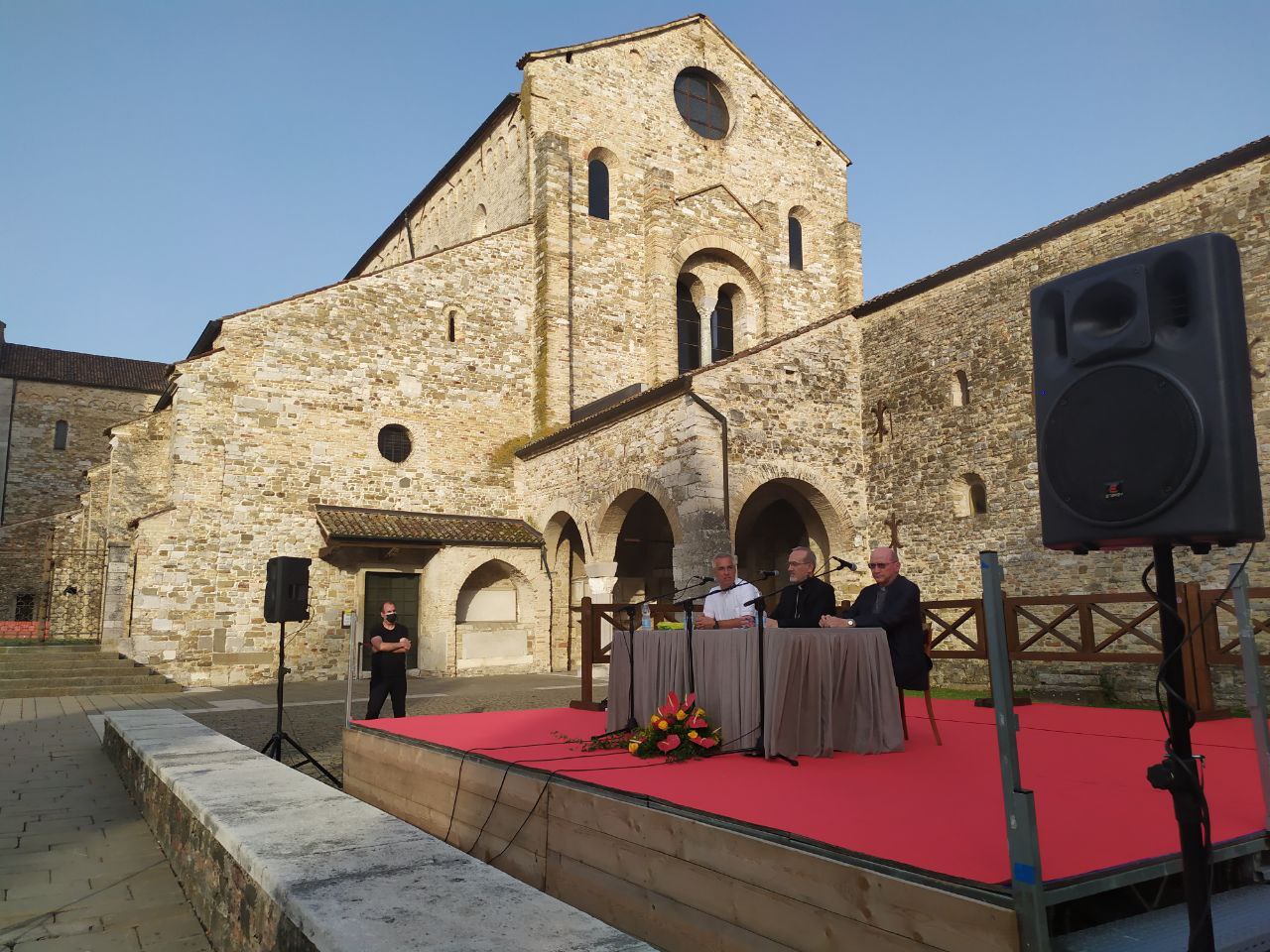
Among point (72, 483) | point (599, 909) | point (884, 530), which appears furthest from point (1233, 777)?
point (72, 483)

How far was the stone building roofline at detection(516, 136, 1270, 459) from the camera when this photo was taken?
404 inches

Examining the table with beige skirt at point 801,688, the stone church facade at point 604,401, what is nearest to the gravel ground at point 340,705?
the stone church facade at point 604,401

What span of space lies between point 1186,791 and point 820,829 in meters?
1.24

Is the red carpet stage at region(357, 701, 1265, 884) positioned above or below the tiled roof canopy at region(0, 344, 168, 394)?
below

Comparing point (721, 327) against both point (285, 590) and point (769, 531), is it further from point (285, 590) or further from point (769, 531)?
point (285, 590)

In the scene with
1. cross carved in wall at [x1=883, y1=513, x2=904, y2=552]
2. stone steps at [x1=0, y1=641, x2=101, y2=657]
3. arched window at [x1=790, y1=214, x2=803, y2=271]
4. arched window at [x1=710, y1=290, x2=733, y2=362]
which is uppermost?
arched window at [x1=790, y1=214, x2=803, y2=271]

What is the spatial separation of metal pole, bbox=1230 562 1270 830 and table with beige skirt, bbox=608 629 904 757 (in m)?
1.97

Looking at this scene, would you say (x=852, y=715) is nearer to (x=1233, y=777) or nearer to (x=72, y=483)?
(x=1233, y=777)

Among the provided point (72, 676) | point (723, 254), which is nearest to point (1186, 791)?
point (72, 676)

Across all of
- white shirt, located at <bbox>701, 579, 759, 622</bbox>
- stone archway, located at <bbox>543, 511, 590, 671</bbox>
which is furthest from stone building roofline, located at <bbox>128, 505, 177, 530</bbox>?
white shirt, located at <bbox>701, 579, 759, 622</bbox>

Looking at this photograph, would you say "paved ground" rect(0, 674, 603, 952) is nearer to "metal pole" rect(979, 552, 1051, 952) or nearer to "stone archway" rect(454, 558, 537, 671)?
"metal pole" rect(979, 552, 1051, 952)

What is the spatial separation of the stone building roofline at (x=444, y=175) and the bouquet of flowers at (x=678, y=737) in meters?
16.7

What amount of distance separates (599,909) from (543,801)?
2.19 ft

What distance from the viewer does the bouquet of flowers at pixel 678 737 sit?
4934 mm
